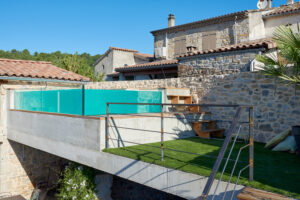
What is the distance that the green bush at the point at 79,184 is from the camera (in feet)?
23.2

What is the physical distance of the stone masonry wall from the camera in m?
7.20

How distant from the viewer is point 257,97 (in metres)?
7.79

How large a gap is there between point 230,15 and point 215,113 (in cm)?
1021

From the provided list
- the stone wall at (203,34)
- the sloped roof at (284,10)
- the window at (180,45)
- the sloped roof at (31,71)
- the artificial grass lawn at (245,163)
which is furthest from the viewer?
the window at (180,45)

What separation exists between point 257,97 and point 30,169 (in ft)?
30.8

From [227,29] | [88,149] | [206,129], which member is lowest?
[88,149]

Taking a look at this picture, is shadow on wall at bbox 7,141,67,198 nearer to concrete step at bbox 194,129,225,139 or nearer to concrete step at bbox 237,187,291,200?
concrete step at bbox 194,129,225,139

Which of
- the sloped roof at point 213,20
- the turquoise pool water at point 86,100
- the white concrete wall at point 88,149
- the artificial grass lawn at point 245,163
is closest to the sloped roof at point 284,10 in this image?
the sloped roof at point 213,20

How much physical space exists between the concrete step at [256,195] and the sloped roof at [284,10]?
14.5 metres

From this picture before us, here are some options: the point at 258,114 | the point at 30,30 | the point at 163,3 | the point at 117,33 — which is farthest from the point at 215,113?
the point at 30,30

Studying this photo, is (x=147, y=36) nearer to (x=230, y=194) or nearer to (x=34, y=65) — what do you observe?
(x=34, y=65)

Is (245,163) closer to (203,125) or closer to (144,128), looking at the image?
(144,128)

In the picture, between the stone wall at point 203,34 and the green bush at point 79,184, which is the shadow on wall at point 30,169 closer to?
the green bush at point 79,184

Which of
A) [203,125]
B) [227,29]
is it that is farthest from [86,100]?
[227,29]
